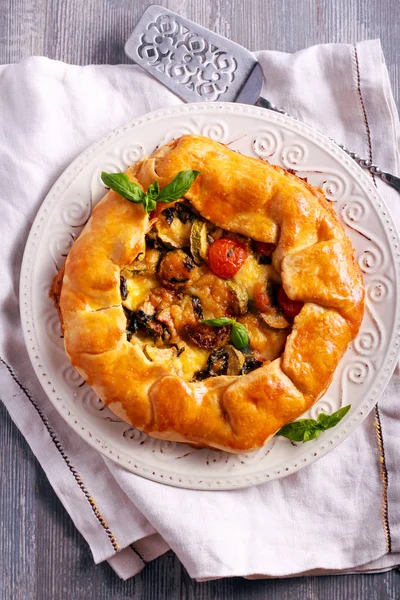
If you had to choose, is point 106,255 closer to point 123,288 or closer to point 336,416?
point 123,288

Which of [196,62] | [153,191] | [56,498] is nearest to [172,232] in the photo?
[153,191]

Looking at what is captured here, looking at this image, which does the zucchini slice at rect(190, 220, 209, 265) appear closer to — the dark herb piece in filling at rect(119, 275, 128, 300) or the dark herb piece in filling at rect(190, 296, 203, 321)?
the dark herb piece in filling at rect(190, 296, 203, 321)

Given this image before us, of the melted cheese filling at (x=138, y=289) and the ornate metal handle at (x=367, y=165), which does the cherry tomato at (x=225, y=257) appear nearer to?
the melted cheese filling at (x=138, y=289)

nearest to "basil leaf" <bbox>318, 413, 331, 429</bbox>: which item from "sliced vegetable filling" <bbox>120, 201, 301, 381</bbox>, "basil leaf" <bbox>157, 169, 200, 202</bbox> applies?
"sliced vegetable filling" <bbox>120, 201, 301, 381</bbox>

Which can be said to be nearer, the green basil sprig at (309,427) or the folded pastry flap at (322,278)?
→ the folded pastry flap at (322,278)

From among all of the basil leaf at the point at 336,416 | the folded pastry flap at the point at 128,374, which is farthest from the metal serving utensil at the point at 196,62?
the folded pastry flap at the point at 128,374
